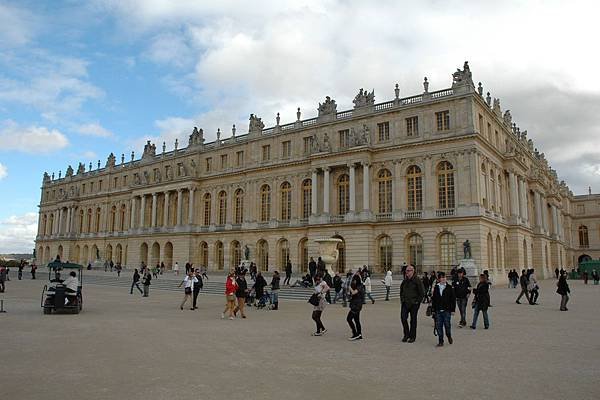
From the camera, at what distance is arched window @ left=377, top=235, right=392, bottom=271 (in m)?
40.0

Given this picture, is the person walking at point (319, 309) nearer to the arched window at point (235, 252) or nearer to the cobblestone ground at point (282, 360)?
the cobblestone ground at point (282, 360)

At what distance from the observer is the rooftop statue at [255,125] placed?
51.0 metres

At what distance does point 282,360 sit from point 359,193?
3365cm

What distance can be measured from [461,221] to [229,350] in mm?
29995

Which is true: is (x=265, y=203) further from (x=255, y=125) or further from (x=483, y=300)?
(x=483, y=300)

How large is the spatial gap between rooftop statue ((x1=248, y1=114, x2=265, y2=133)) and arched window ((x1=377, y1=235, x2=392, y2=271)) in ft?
62.3

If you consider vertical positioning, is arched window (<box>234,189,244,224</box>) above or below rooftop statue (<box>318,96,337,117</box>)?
below

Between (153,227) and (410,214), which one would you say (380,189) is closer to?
(410,214)

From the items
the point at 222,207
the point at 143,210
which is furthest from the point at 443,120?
the point at 143,210

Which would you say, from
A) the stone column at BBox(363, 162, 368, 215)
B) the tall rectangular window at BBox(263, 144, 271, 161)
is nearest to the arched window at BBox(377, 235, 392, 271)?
the stone column at BBox(363, 162, 368, 215)

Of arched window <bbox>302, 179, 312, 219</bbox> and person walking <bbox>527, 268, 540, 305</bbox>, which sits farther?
arched window <bbox>302, 179, 312, 219</bbox>

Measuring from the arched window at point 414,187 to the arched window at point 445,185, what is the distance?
1.64m

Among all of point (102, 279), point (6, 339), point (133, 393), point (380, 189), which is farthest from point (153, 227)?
point (133, 393)

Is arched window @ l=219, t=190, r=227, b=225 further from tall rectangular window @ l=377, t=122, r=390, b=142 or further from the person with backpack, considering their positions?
the person with backpack
